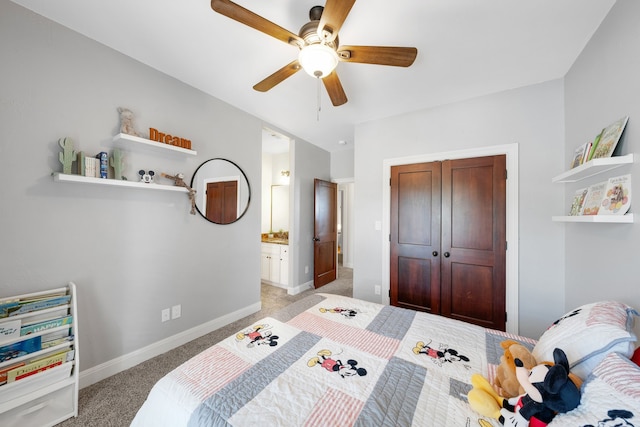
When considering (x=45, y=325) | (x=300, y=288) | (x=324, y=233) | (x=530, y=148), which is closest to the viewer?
(x=45, y=325)

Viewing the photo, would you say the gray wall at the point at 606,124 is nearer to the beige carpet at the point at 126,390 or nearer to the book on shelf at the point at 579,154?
the book on shelf at the point at 579,154

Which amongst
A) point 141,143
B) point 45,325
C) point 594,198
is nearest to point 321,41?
point 141,143

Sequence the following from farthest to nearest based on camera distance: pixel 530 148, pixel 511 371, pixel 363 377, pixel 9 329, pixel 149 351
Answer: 1. pixel 530 148
2. pixel 149 351
3. pixel 9 329
4. pixel 363 377
5. pixel 511 371

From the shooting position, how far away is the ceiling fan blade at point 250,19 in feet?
3.84

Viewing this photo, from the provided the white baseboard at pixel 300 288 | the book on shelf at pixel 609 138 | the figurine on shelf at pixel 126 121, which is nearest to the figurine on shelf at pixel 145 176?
the figurine on shelf at pixel 126 121

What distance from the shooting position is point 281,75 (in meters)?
1.71

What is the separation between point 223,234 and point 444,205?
2.48 meters

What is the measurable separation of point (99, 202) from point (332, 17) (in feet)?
6.75

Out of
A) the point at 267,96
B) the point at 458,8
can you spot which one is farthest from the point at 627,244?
the point at 267,96

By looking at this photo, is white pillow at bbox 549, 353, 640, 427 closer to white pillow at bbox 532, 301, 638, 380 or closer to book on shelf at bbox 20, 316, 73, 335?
white pillow at bbox 532, 301, 638, 380

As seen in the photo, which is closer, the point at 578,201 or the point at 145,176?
the point at 578,201

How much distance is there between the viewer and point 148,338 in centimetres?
213

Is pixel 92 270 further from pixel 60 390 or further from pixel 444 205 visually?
pixel 444 205

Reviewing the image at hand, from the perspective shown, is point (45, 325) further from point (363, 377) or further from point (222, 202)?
point (363, 377)
